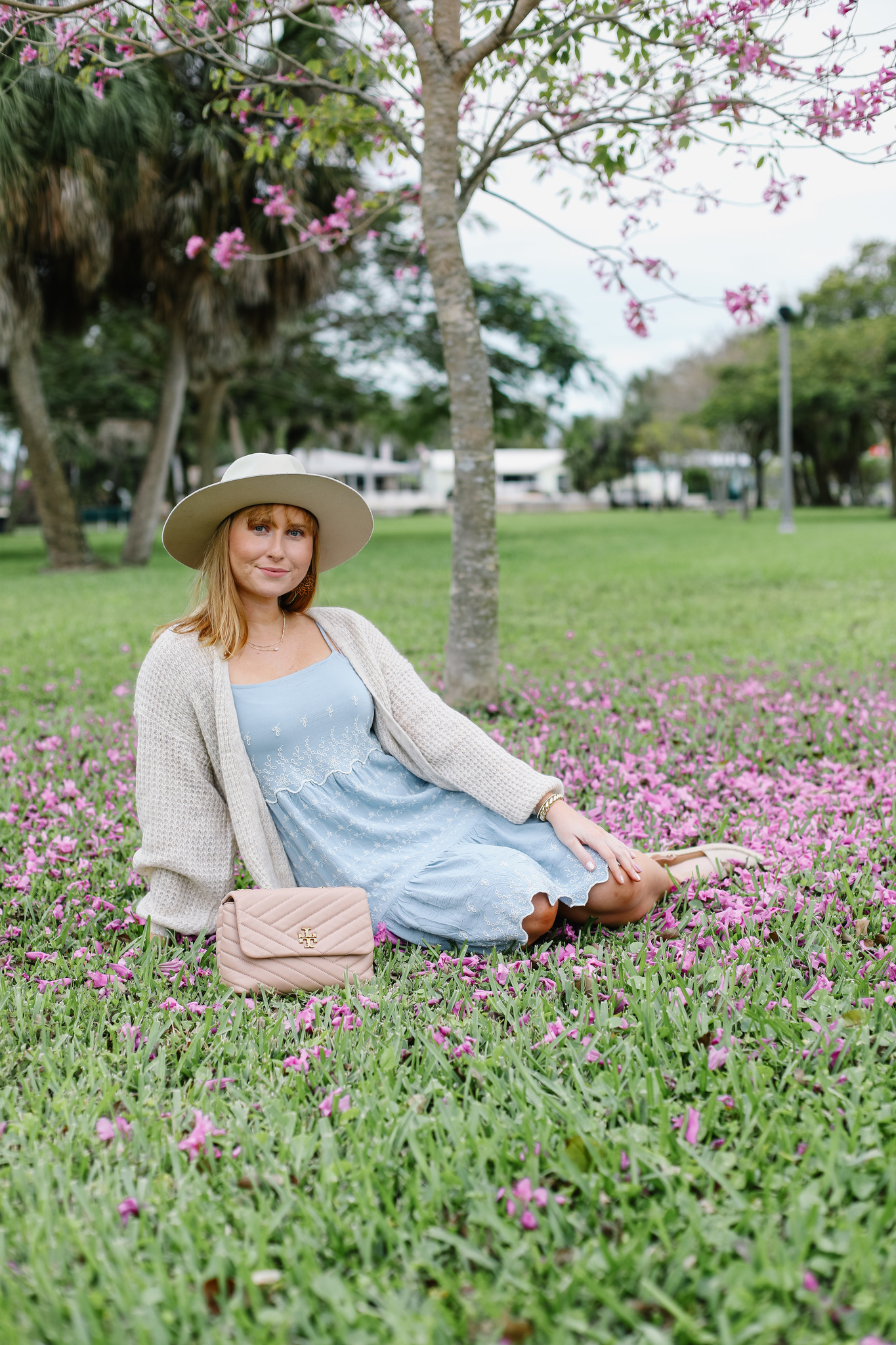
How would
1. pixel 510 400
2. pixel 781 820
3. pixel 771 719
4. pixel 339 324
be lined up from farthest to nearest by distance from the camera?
pixel 339 324 → pixel 510 400 → pixel 771 719 → pixel 781 820

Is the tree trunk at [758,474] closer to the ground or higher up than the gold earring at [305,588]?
higher up

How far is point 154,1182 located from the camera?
6.40 feet

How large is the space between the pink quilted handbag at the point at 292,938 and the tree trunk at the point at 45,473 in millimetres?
14533

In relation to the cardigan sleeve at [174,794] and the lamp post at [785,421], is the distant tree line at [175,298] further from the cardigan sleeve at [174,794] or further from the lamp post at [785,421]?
the lamp post at [785,421]

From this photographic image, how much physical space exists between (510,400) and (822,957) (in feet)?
58.6

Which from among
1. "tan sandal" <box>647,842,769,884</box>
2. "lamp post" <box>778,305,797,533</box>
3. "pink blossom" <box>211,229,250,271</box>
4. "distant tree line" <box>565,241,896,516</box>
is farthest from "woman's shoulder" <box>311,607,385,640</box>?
"lamp post" <box>778,305,797,533</box>

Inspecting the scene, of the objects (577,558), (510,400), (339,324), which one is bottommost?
(577,558)

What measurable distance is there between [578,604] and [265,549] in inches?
327

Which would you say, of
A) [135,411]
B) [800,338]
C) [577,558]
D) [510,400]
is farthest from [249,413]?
[800,338]

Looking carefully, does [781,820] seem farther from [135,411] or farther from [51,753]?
[135,411]

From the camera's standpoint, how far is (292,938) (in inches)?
106

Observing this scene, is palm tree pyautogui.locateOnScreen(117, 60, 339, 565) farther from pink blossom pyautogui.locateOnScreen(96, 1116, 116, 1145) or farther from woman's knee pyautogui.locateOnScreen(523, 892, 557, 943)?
pink blossom pyautogui.locateOnScreen(96, 1116, 116, 1145)

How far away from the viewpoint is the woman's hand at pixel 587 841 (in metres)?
2.87

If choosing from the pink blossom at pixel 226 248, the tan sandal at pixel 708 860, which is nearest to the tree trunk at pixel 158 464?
the pink blossom at pixel 226 248
